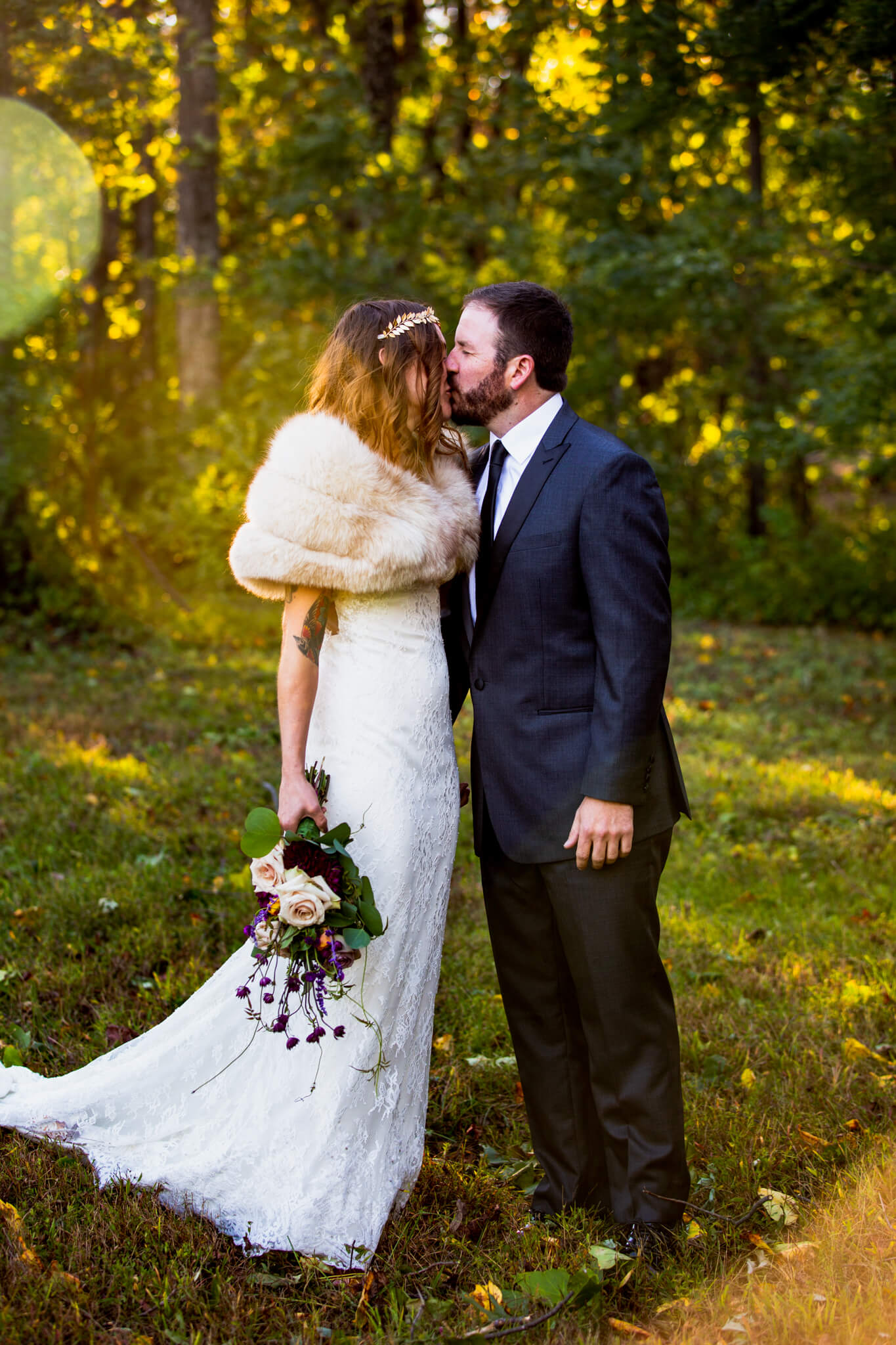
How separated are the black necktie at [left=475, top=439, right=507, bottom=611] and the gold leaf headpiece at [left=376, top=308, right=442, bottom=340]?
15.0 inches

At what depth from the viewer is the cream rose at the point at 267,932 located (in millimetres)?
2605

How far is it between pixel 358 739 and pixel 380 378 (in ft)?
3.10

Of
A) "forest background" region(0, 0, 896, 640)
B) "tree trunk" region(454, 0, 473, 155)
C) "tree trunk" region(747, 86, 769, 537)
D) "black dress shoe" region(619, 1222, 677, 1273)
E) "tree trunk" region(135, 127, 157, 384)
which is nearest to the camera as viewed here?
"black dress shoe" region(619, 1222, 677, 1273)

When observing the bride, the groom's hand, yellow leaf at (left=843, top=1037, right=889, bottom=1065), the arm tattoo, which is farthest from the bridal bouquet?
yellow leaf at (left=843, top=1037, right=889, bottom=1065)

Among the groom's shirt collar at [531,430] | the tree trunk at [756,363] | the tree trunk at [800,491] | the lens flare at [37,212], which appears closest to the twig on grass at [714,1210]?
the groom's shirt collar at [531,430]

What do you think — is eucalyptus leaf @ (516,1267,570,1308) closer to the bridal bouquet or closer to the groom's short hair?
the bridal bouquet

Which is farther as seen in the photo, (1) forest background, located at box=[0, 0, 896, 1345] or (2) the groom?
(1) forest background, located at box=[0, 0, 896, 1345]

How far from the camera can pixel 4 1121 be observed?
125 inches

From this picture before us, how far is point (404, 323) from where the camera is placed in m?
2.80

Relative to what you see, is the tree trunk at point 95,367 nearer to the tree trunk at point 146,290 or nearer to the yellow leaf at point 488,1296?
the tree trunk at point 146,290

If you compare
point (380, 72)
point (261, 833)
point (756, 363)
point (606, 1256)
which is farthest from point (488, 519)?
point (756, 363)

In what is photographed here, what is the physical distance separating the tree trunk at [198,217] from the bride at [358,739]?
1129 cm

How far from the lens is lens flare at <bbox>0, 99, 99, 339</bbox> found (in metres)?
10.2

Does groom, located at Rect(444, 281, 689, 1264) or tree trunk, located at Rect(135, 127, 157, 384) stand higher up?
tree trunk, located at Rect(135, 127, 157, 384)
